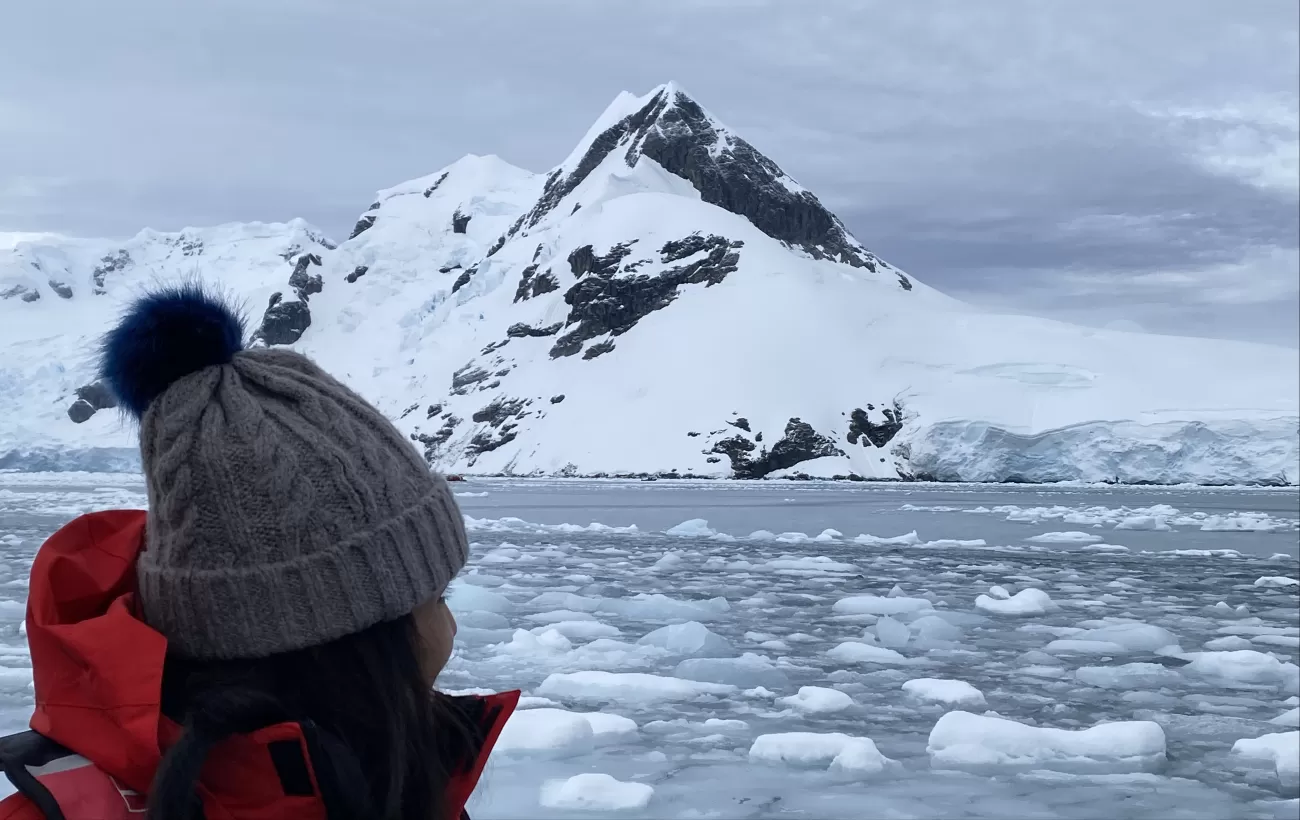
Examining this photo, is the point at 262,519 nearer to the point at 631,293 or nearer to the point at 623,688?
the point at 623,688

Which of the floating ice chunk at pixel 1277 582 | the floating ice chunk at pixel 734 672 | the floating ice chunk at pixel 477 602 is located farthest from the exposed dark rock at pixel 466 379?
the floating ice chunk at pixel 734 672

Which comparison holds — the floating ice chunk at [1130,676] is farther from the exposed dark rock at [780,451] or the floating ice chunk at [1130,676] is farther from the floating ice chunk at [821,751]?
the exposed dark rock at [780,451]

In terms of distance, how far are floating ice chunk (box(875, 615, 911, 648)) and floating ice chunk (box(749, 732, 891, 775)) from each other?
280 cm

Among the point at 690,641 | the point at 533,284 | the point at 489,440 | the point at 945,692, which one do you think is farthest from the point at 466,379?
the point at 945,692

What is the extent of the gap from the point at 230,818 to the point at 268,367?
20.2 inches

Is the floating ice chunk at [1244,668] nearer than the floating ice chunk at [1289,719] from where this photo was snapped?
No

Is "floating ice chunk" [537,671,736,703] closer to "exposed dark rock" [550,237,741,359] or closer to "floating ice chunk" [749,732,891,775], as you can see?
"floating ice chunk" [749,732,891,775]

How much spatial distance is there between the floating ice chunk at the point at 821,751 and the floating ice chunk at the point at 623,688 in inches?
44.6

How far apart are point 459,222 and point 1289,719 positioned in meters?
113

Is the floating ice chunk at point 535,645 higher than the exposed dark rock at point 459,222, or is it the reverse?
the exposed dark rock at point 459,222

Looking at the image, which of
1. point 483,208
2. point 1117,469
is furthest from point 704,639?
point 483,208

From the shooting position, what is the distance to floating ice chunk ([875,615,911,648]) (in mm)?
7309

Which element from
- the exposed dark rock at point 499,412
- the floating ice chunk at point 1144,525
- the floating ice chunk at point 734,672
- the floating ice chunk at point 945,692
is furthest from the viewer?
the exposed dark rock at point 499,412

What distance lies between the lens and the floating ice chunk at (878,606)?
891cm
